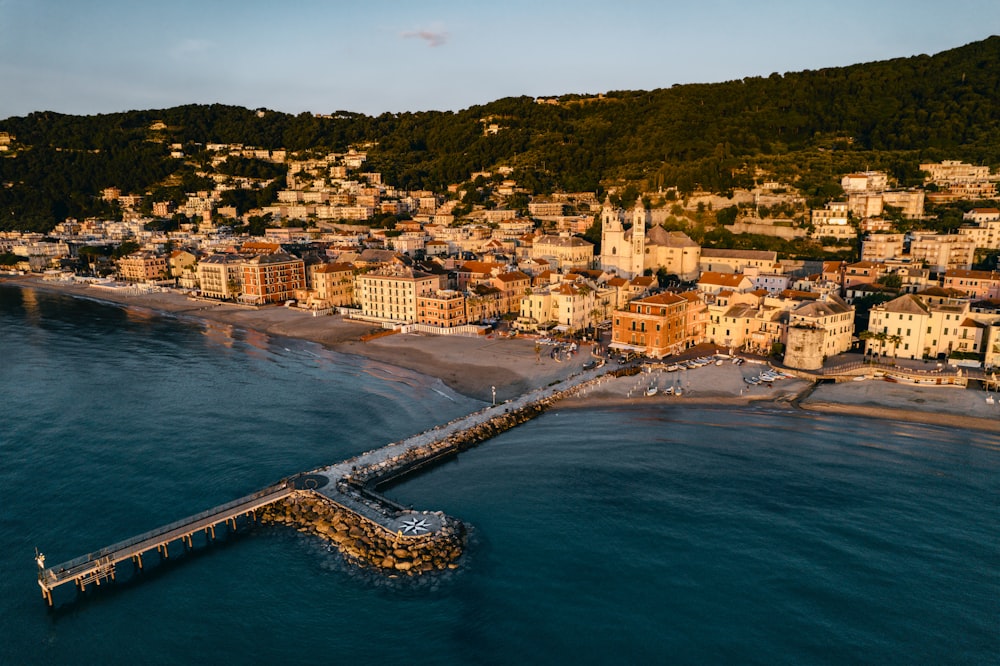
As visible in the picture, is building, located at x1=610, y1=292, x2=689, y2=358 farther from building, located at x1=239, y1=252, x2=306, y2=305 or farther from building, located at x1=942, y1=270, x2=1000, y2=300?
building, located at x1=239, y1=252, x2=306, y2=305

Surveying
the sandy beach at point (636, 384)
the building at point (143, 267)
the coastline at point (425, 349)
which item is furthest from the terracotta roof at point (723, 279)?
the building at point (143, 267)

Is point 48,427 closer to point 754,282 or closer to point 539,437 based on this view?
point 539,437

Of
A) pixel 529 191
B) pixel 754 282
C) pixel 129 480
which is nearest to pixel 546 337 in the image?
pixel 754 282

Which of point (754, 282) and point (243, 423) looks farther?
point (754, 282)

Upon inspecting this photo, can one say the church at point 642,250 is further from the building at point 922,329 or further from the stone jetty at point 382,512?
the stone jetty at point 382,512

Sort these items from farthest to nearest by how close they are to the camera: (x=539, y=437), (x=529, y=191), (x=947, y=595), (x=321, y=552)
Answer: (x=529, y=191)
(x=539, y=437)
(x=321, y=552)
(x=947, y=595)

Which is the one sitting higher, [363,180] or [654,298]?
[363,180]

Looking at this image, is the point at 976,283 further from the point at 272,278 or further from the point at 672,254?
the point at 272,278

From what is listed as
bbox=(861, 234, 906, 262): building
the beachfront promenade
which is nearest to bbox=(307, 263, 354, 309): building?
the beachfront promenade

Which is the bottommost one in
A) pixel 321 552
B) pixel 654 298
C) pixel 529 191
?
pixel 321 552

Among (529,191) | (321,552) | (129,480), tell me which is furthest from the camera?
(529,191)
